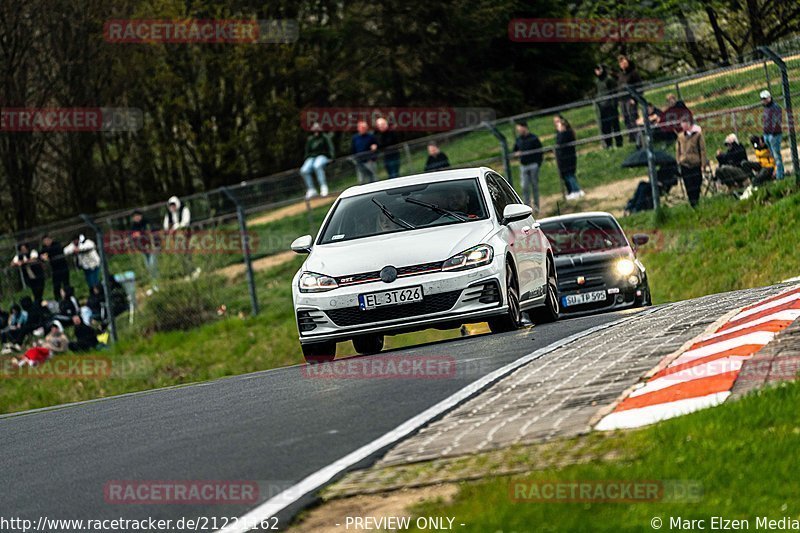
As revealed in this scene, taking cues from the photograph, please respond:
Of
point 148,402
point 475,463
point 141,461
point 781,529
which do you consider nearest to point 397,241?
point 148,402

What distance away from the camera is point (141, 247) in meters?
25.8

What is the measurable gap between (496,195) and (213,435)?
6.80 m

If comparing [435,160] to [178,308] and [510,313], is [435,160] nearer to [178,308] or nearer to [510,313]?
[178,308]

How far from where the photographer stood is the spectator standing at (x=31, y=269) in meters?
26.1

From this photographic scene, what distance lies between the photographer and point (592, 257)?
1947 cm

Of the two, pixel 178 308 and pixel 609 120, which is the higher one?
pixel 609 120

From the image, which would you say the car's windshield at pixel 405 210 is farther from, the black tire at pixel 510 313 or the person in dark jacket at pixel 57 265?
the person in dark jacket at pixel 57 265

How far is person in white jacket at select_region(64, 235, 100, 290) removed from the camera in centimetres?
2605

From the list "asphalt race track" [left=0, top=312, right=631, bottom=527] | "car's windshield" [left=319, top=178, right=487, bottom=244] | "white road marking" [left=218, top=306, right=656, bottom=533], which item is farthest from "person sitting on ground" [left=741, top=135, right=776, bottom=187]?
"white road marking" [left=218, top=306, right=656, bottom=533]

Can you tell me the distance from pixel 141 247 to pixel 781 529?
21366 millimetres

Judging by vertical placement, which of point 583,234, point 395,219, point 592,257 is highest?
point 395,219

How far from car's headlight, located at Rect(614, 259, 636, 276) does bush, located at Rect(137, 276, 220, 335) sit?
8.95 metres

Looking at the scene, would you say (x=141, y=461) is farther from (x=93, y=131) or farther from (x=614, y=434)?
(x=93, y=131)

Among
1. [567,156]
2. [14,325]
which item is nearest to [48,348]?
[14,325]
